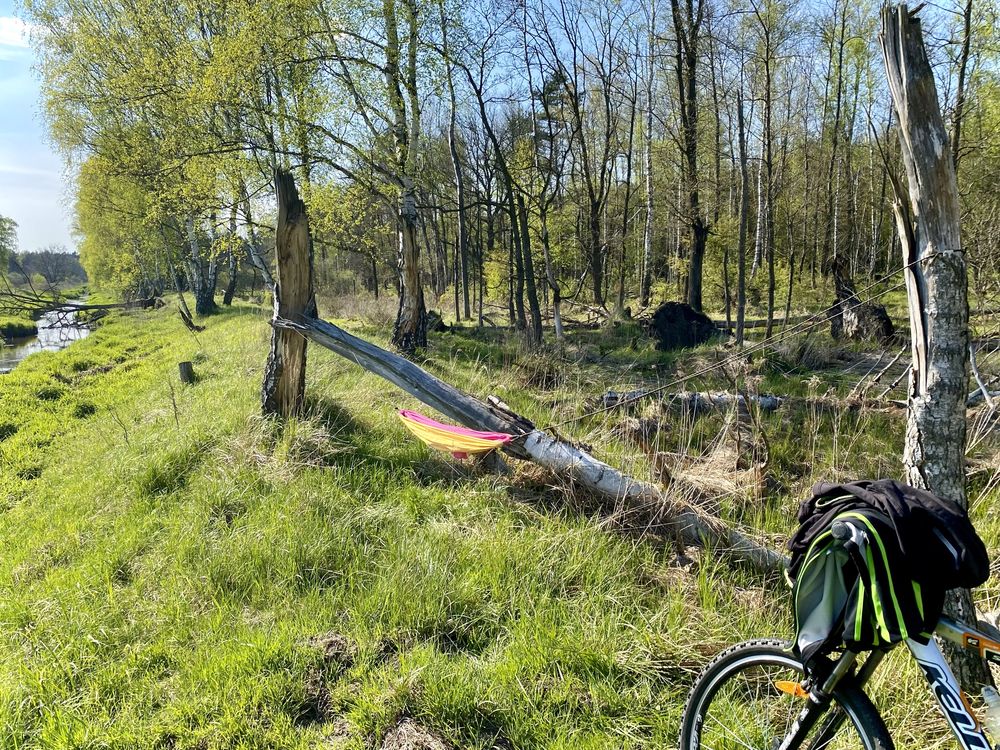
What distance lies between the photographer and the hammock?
4.03m

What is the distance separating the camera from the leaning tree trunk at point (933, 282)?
2.03m

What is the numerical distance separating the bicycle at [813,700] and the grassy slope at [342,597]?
25cm

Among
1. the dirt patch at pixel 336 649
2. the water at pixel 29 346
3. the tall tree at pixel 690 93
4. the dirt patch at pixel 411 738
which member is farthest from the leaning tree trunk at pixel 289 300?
the water at pixel 29 346

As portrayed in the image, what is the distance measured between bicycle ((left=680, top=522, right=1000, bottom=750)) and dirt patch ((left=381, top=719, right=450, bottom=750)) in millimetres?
957

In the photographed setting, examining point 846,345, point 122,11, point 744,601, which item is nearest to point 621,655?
point 744,601

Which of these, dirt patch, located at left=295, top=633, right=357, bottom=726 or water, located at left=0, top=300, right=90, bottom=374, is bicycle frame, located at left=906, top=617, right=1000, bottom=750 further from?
water, located at left=0, top=300, right=90, bottom=374

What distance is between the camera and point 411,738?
2.19m

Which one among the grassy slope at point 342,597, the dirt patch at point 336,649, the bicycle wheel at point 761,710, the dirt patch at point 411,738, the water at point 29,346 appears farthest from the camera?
the water at point 29,346

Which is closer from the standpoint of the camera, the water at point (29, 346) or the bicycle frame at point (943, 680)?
the bicycle frame at point (943, 680)

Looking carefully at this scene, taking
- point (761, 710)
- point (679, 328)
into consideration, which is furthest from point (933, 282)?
point (679, 328)

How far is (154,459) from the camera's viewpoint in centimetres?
472

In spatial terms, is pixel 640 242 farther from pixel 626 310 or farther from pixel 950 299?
pixel 950 299

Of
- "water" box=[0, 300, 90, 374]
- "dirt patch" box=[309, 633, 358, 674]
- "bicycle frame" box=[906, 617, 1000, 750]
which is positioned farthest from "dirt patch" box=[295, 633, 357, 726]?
"water" box=[0, 300, 90, 374]

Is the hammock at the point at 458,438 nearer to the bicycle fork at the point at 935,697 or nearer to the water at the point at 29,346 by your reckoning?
the bicycle fork at the point at 935,697
